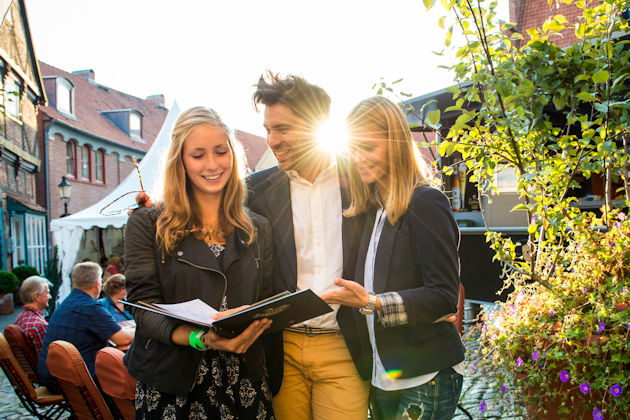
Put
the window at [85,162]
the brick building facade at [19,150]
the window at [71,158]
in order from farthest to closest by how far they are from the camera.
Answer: the window at [85,162] → the window at [71,158] → the brick building facade at [19,150]

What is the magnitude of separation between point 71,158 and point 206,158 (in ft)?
76.4

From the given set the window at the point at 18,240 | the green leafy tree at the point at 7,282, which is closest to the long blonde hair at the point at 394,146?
the green leafy tree at the point at 7,282

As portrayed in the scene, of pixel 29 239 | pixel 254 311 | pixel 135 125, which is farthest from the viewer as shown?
pixel 135 125

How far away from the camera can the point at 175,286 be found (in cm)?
194

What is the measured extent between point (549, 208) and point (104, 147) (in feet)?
82.1

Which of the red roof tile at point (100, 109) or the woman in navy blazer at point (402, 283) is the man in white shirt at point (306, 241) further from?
the red roof tile at point (100, 109)

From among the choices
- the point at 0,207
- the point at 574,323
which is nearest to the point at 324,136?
the point at 574,323

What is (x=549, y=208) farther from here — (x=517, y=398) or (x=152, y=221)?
(x=152, y=221)

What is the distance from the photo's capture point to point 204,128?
81.6 inches

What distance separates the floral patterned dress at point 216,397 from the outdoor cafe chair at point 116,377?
793mm

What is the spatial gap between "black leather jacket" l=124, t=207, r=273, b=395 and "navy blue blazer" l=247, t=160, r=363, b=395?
4.1 inches

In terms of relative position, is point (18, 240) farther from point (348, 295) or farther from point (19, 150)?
point (348, 295)

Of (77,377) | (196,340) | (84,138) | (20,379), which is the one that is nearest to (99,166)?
(84,138)

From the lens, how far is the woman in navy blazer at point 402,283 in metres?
1.79
